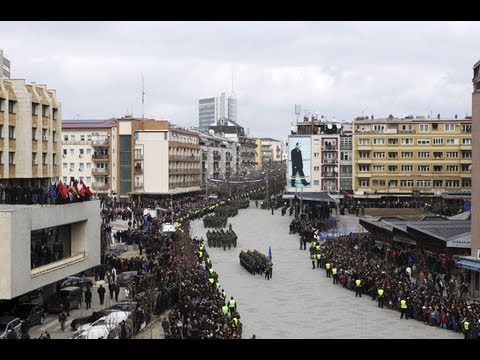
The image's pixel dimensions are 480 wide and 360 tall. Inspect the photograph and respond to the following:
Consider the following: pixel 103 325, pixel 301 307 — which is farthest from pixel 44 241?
pixel 301 307

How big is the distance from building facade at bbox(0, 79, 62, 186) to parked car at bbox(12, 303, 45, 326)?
754 cm

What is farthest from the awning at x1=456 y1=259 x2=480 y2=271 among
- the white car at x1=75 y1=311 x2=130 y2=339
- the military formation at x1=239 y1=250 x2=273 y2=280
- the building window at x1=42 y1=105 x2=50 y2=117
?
the building window at x1=42 y1=105 x2=50 y2=117

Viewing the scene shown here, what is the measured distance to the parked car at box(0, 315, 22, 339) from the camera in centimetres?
1973

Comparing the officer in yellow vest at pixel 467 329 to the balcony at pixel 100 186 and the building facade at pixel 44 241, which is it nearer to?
the building facade at pixel 44 241

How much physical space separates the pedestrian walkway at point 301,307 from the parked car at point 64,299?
5571 mm

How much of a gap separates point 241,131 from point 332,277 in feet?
408

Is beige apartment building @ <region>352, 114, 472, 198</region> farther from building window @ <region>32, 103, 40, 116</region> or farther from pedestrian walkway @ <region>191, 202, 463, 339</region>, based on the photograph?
building window @ <region>32, 103, 40, 116</region>

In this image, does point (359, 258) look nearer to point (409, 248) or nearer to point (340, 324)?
point (409, 248)

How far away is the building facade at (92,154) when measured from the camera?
7350cm

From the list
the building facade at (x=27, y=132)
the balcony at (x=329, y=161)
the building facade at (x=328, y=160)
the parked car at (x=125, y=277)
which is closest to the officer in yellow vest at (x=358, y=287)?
the parked car at (x=125, y=277)
